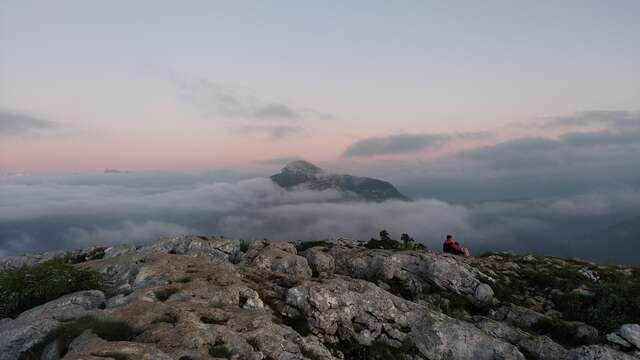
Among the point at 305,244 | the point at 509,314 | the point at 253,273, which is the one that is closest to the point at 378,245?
the point at 305,244

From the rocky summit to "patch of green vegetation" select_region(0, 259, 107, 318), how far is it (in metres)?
0.11

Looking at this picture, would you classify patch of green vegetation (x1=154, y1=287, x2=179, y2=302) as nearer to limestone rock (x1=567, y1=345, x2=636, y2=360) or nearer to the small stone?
limestone rock (x1=567, y1=345, x2=636, y2=360)

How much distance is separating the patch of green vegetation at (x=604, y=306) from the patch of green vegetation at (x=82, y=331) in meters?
34.4

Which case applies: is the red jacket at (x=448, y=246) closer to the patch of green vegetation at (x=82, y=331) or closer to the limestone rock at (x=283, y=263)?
the limestone rock at (x=283, y=263)

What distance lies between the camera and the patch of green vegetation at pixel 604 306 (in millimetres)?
34719

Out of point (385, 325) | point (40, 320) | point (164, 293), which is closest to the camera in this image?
point (40, 320)

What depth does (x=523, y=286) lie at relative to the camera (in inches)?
1734

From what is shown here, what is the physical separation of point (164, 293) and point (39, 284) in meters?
8.87

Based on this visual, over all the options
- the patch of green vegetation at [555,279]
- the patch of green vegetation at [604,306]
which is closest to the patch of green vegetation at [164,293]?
the patch of green vegetation at [604,306]

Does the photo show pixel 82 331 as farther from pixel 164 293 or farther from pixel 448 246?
pixel 448 246

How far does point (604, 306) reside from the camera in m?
36.9

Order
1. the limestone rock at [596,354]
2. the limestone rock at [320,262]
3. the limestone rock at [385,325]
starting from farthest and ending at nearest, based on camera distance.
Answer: the limestone rock at [320,262] < the limestone rock at [596,354] < the limestone rock at [385,325]

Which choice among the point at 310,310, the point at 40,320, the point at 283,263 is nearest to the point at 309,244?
the point at 283,263

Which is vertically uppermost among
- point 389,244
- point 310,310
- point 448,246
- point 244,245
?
point 244,245
